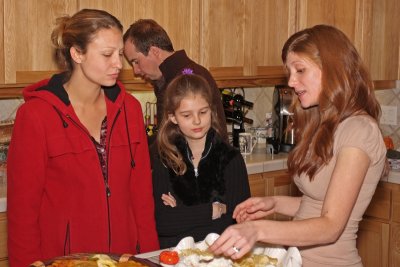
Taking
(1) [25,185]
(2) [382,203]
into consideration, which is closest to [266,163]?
(2) [382,203]

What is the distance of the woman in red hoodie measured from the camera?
2.04m

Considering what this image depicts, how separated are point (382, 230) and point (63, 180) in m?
2.32

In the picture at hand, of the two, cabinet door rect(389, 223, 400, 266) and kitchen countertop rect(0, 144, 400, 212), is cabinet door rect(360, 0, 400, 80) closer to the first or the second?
kitchen countertop rect(0, 144, 400, 212)

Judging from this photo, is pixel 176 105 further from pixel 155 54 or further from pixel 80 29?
pixel 155 54

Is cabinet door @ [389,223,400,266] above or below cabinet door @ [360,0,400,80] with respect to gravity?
below

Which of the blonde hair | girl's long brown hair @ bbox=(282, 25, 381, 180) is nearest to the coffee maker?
the blonde hair

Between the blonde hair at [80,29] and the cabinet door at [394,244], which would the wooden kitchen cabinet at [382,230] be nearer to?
the cabinet door at [394,244]

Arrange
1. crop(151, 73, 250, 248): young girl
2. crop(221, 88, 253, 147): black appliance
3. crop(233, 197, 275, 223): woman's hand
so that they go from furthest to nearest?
crop(221, 88, 253, 147): black appliance < crop(151, 73, 250, 248): young girl < crop(233, 197, 275, 223): woman's hand

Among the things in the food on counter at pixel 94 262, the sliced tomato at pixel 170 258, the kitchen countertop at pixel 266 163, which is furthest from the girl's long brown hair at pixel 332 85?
the kitchen countertop at pixel 266 163

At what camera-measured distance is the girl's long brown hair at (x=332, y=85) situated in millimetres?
1748

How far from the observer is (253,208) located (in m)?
1.95

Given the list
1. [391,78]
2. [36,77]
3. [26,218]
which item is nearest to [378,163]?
[26,218]

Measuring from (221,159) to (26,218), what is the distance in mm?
741

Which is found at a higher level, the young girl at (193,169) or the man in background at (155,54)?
the man in background at (155,54)
